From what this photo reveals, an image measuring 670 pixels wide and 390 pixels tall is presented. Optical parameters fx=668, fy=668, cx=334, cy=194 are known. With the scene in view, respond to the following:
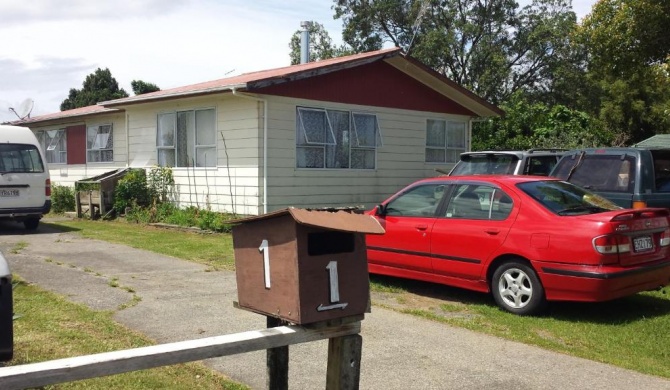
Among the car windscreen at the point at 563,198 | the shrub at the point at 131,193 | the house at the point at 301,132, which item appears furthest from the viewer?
the shrub at the point at 131,193

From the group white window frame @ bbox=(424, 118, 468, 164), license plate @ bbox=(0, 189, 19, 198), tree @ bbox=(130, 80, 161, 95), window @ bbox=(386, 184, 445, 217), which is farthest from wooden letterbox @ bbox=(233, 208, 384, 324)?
tree @ bbox=(130, 80, 161, 95)

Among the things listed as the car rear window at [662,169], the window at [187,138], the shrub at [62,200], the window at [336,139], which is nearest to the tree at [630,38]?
the window at [336,139]

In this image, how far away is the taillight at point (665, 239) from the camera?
7.30 metres

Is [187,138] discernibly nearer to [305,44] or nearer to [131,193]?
[131,193]

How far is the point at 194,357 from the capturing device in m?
2.96

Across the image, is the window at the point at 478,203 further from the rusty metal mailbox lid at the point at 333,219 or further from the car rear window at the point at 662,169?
the rusty metal mailbox lid at the point at 333,219

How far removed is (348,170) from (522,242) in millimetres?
9147

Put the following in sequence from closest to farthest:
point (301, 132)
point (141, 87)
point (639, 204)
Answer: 1. point (639, 204)
2. point (301, 132)
3. point (141, 87)

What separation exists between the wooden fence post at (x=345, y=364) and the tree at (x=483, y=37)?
113 ft

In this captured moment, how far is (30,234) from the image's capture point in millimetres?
13531

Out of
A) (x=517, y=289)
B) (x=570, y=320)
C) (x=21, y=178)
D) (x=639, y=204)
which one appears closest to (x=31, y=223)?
(x=21, y=178)

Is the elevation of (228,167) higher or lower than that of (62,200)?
higher

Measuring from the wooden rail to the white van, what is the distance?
1155 centimetres

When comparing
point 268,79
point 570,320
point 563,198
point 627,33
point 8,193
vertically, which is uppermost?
point 627,33
